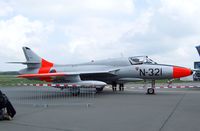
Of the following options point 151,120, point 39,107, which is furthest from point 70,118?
point 39,107

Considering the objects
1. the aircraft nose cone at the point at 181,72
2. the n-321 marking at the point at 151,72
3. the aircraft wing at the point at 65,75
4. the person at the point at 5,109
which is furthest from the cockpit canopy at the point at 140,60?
the person at the point at 5,109

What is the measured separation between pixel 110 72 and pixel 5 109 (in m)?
9.36

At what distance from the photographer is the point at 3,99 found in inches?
290

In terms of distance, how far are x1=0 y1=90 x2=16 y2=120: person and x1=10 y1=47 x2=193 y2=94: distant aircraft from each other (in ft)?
23.7

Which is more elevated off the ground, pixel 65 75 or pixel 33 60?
pixel 33 60

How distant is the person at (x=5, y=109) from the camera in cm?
734

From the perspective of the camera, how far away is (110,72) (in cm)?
1630

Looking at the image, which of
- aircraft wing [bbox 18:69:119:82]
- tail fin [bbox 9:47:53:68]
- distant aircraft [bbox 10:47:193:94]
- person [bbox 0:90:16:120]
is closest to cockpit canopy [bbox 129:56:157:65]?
distant aircraft [bbox 10:47:193:94]

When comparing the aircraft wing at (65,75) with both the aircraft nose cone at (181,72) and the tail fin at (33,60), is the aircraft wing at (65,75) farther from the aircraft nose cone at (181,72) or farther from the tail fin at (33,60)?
the aircraft nose cone at (181,72)

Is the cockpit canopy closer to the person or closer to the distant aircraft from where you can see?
the distant aircraft

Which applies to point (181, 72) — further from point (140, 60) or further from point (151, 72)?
point (140, 60)

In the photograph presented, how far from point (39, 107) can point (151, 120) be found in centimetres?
477

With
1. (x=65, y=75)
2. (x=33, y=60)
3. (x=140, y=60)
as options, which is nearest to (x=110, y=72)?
(x=140, y=60)

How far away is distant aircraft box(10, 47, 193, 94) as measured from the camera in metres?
15.3
